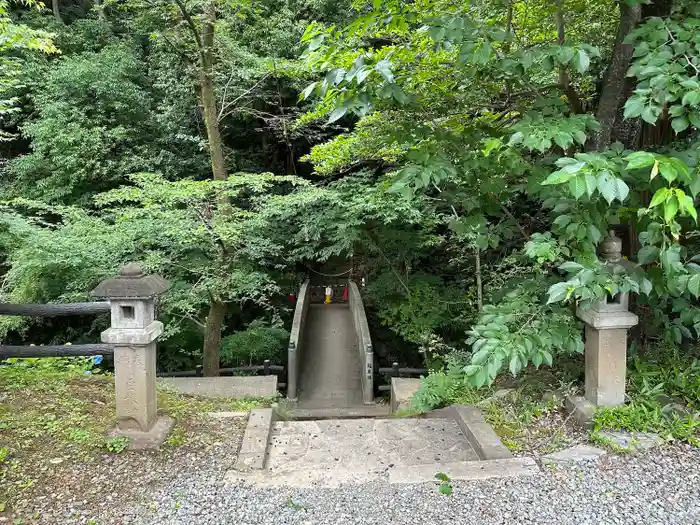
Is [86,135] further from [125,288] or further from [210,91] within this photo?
[125,288]

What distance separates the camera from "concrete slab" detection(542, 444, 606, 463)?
112 inches

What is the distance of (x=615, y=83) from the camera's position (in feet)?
11.1

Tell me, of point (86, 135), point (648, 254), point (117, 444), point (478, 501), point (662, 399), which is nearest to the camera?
point (478, 501)

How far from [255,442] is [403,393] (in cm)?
242

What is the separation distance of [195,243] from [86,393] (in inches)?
123

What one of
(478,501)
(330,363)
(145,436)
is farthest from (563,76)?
(330,363)

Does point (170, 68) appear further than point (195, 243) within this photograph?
Yes

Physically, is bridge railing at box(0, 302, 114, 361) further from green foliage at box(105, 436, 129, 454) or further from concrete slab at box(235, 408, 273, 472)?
concrete slab at box(235, 408, 273, 472)

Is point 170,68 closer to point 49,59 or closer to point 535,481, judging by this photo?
point 49,59

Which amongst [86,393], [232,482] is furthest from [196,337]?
[232,482]

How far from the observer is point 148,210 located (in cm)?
598

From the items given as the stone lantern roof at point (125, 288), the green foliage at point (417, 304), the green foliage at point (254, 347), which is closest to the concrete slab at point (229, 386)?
the stone lantern roof at point (125, 288)

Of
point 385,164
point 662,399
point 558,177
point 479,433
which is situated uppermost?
point 385,164

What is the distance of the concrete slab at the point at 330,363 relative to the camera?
28.1 ft
